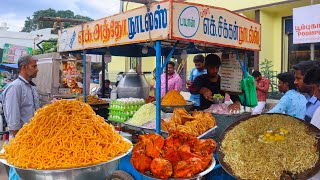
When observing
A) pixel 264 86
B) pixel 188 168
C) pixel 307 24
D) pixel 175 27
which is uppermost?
pixel 307 24

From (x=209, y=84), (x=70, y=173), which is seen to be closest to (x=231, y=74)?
(x=209, y=84)

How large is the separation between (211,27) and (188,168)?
1924mm

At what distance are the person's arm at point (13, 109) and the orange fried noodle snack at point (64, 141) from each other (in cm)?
131

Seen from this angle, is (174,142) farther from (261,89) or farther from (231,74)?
(261,89)


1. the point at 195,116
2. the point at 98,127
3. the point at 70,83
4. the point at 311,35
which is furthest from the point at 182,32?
the point at 70,83

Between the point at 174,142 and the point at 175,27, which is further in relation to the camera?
the point at 175,27

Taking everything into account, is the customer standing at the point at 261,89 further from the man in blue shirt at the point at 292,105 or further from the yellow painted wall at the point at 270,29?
the man in blue shirt at the point at 292,105

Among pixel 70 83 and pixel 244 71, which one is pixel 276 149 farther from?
pixel 70 83

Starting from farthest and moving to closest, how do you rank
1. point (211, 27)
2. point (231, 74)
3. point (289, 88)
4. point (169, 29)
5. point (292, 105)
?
1. point (231, 74)
2. point (289, 88)
3. point (292, 105)
4. point (211, 27)
5. point (169, 29)

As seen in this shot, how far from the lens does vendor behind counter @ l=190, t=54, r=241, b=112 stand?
187 inches

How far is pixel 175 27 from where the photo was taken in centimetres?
317

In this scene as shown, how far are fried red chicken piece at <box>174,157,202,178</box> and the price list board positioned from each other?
9.19 feet

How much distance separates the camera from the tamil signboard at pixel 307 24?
746 cm

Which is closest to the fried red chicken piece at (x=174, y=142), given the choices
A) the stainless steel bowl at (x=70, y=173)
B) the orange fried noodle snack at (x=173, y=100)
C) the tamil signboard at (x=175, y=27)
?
the stainless steel bowl at (x=70, y=173)
